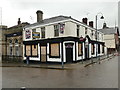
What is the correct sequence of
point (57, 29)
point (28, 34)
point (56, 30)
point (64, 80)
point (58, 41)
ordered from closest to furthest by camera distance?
point (64, 80) < point (58, 41) < point (57, 29) < point (56, 30) < point (28, 34)

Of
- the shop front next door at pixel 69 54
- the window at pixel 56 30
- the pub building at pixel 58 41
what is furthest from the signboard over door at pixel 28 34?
the shop front next door at pixel 69 54

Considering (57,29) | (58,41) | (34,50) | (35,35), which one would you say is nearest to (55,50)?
(58,41)

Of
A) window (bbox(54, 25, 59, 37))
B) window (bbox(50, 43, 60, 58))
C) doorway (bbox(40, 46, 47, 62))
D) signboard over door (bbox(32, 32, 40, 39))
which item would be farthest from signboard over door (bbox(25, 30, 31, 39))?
window (bbox(54, 25, 59, 37))

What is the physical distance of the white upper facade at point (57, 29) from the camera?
71.1ft

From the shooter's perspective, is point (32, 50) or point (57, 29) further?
point (32, 50)

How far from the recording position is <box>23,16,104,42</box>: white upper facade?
21.7 m

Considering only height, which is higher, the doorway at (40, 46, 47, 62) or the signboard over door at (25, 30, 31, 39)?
the signboard over door at (25, 30, 31, 39)

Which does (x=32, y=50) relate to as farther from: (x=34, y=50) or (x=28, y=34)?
(x=28, y=34)

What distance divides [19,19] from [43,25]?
1285cm

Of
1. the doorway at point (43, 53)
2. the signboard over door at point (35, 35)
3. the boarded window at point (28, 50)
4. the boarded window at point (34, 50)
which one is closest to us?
the signboard over door at point (35, 35)

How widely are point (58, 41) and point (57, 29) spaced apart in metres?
1.92

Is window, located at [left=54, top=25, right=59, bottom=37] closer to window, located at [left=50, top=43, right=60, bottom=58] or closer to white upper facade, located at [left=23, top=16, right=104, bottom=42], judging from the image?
white upper facade, located at [left=23, top=16, right=104, bottom=42]

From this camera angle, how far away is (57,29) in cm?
2264

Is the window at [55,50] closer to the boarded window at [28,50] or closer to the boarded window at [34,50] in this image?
the boarded window at [34,50]
